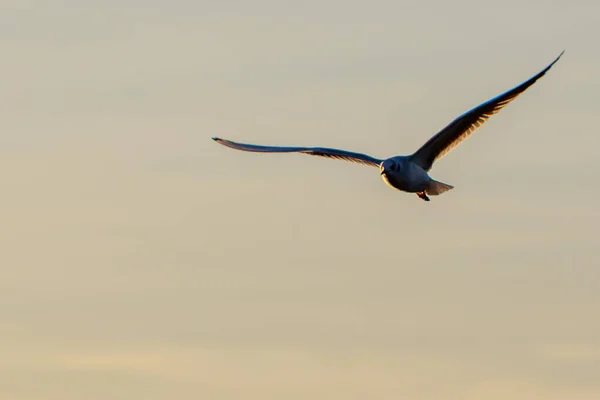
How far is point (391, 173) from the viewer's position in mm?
44062

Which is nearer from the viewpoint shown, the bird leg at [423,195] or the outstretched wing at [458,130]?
the outstretched wing at [458,130]

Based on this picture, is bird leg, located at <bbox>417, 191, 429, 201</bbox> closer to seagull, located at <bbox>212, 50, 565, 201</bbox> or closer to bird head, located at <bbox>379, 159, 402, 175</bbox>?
seagull, located at <bbox>212, 50, 565, 201</bbox>

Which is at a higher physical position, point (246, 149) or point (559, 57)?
point (246, 149)

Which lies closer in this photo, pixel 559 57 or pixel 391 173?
pixel 559 57

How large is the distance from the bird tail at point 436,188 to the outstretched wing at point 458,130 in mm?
598

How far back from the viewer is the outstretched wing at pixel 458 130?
143ft

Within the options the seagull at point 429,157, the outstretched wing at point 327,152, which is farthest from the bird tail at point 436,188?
the outstretched wing at point 327,152

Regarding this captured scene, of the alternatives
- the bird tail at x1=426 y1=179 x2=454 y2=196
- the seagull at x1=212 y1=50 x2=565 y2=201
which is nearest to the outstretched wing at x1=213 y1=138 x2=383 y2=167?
the seagull at x1=212 y1=50 x2=565 y2=201

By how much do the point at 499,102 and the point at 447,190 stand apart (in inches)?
101

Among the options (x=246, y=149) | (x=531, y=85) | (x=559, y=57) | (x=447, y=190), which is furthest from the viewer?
(x=246, y=149)

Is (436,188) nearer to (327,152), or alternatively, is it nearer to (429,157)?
(429,157)

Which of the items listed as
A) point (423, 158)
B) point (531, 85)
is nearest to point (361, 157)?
point (423, 158)

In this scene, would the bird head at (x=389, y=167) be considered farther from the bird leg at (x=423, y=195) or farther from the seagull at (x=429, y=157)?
the bird leg at (x=423, y=195)

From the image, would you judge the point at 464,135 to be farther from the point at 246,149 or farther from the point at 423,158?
the point at 246,149
